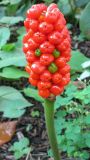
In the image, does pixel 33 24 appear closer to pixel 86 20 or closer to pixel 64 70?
pixel 64 70

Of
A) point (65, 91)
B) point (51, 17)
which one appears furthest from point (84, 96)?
point (51, 17)

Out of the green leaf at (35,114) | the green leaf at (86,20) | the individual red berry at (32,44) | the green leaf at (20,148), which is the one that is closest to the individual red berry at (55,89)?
the individual red berry at (32,44)

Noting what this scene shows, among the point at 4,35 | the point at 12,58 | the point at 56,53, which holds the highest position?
the point at 4,35

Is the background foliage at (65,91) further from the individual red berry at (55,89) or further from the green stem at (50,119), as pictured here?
the individual red berry at (55,89)

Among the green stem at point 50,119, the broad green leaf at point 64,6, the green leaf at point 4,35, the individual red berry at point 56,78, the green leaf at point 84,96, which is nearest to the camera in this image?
the individual red berry at point 56,78

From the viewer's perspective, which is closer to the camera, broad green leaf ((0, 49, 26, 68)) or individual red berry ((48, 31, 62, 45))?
individual red berry ((48, 31, 62, 45))

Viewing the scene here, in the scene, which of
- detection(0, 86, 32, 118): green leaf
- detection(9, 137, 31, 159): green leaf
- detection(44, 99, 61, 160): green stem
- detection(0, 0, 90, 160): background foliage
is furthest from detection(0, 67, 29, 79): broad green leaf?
detection(44, 99, 61, 160): green stem

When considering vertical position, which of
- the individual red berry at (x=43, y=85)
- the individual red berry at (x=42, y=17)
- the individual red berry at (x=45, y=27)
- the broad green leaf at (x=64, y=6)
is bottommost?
the individual red berry at (x=43, y=85)

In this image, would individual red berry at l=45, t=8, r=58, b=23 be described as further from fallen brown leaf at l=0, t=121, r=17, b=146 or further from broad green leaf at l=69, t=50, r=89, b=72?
broad green leaf at l=69, t=50, r=89, b=72
